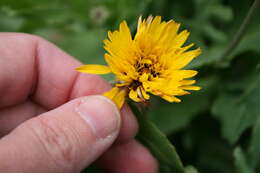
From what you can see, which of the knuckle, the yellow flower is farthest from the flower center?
the knuckle

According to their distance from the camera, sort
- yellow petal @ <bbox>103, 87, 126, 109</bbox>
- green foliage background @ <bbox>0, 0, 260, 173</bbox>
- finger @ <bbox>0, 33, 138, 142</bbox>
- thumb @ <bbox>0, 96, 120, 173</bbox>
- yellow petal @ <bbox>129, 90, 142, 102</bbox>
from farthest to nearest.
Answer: green foliage background @ <bbox>0, 0, 260, 173</bbox>
finger @ <bbox>0, 33, 138, 142</bbox>
yellow petal @ <bbox>103, 87, 126, 109</bbox>
yellow petal @ <bbox>129, 90, 142, 102</bbox>
thumb @ <bbox>0, 96, 120, 173</bbox>

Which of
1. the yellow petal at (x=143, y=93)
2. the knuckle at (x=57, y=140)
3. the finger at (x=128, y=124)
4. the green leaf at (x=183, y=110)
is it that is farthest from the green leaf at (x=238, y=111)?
the knuckle at (x=57, y=140)

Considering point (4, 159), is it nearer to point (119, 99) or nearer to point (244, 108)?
point (119, 99)

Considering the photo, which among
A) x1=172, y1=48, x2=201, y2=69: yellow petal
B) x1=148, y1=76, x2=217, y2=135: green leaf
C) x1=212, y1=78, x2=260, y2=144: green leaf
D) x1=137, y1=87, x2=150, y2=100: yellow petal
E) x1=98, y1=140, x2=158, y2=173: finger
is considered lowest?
x1=98, y1=140, x2=158, y2=173: finger

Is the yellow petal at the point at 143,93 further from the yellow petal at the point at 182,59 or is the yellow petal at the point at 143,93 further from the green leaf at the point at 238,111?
the green leaf at the point at 238,111

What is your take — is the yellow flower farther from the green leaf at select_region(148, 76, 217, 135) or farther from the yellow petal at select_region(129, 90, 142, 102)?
the green leaf at select_region(148, 76, 217, 135)

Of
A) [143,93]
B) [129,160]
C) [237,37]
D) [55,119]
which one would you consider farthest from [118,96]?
[237,37]

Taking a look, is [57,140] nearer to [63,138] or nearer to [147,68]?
[63,138]
